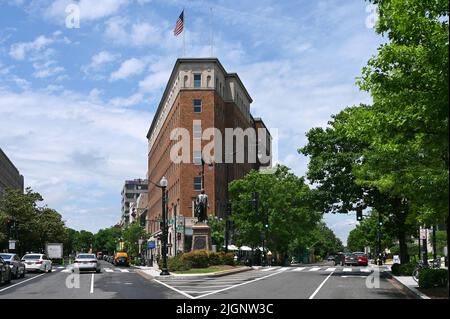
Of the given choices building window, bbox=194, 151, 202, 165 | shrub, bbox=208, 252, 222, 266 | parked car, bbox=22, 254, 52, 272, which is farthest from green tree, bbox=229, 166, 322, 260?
parked car, bbox=22, 254, 52, 272

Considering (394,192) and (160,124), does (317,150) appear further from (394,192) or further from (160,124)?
(160,124)

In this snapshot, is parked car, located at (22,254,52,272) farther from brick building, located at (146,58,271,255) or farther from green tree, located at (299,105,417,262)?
brick building, located at (146,58,271,255)

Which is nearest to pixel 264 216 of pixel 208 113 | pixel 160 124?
pixel 208 113

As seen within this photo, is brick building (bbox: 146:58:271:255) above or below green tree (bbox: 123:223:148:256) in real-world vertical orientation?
above

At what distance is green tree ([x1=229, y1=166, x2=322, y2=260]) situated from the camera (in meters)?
72.4

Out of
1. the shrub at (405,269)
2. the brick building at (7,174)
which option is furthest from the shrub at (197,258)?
the brick building at (7,174)

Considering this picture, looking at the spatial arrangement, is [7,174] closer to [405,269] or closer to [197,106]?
[197,106]

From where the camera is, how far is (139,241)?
402 feet

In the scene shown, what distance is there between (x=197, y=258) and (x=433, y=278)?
21444 mm

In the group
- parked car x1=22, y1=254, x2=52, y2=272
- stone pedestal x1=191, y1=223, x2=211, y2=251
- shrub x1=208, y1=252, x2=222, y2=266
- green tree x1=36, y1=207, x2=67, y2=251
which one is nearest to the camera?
shrub x1=208, y1=252, x2=222, y2=266

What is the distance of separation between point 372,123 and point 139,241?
107 metres

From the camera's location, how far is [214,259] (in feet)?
145

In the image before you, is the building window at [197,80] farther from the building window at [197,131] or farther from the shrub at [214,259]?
the shrub at [214,259]

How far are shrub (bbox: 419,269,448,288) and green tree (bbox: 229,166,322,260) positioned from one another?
47318 mm
